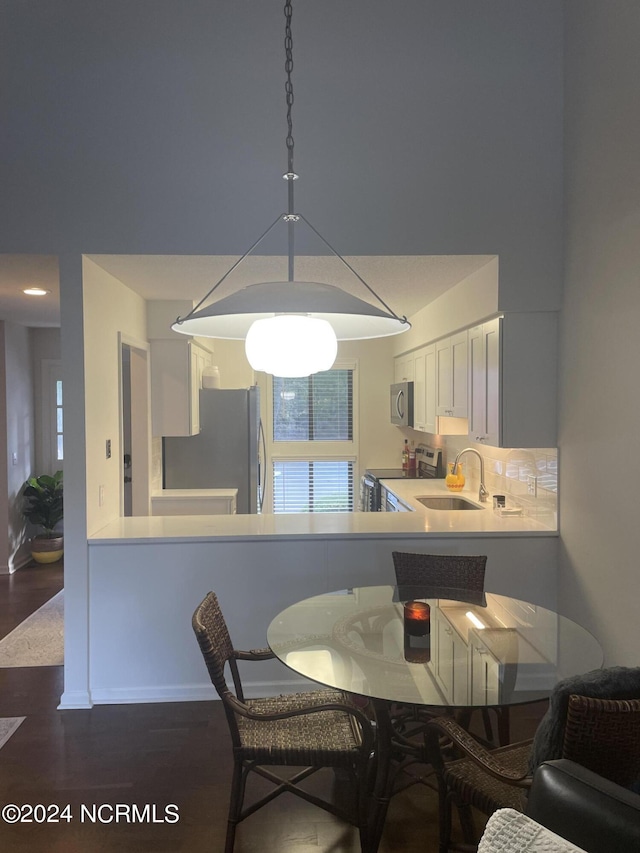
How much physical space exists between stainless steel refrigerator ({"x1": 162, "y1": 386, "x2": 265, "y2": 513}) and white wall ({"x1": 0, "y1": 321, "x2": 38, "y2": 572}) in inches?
67.1

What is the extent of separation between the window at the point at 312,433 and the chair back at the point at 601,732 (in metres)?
5.34

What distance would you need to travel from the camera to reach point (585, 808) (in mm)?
1236

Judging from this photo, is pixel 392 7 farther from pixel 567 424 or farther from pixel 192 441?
pixel 192 441

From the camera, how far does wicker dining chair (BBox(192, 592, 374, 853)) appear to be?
6.32ft

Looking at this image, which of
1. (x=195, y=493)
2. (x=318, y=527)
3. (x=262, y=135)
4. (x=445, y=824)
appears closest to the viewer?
(x=445, y=824)

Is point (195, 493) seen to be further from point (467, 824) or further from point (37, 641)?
point (467, 824)

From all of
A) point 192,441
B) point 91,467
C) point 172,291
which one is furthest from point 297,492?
point 91,467

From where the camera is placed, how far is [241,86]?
304cm

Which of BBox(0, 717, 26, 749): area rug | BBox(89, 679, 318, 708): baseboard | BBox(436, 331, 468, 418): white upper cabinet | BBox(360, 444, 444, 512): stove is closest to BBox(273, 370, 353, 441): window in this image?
BBox(360, 444, 444, 512): stove

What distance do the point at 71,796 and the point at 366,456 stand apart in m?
4.78

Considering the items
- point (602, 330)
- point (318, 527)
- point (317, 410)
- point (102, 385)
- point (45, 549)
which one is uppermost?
point (602, 330)

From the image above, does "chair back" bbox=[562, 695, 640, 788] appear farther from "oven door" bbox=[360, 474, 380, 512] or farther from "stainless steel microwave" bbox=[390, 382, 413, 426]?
"stainless steel microwave" bbox=[390, 382, 413, 426]

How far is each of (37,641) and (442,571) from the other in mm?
2808

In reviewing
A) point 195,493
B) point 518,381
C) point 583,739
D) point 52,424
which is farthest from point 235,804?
point 52,424
